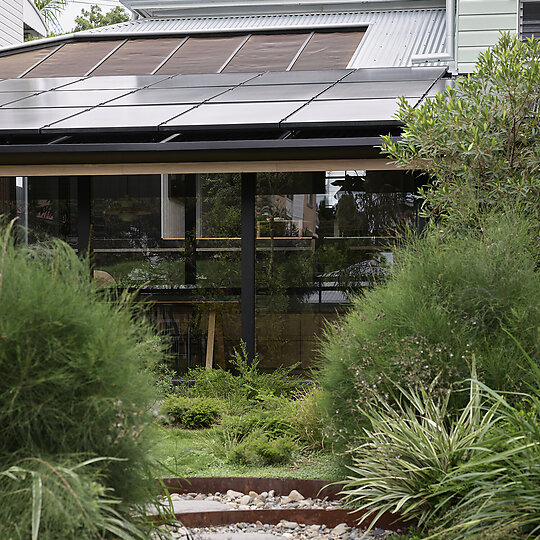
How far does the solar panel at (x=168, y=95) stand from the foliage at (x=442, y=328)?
5.24 m

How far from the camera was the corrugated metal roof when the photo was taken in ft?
37.5

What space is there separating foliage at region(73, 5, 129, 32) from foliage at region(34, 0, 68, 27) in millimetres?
7035

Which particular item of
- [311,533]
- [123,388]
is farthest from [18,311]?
[311,533]

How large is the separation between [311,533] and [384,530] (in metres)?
0.41

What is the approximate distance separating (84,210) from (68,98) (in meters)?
1.81

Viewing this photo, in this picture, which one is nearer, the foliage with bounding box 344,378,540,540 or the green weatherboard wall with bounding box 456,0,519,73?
the foliage with bounding box 344,378,540,540

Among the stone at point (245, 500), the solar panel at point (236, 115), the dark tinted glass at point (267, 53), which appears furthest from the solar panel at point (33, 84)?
the stone at point (245, 500)

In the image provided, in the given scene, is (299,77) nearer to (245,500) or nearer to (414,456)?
(245,500)

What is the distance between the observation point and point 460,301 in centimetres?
446

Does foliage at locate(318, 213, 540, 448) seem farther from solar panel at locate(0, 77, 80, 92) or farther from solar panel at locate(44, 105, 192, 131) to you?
solar panel at locate(0, 77, 80, 92)

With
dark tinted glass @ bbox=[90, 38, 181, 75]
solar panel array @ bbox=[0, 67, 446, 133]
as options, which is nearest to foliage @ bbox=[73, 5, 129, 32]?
dark tinted glass @ bbox=[90, 38, 181, 75]

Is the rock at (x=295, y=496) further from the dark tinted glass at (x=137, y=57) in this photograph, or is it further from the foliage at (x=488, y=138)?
the dark tinted glass at (x=137, y=57)

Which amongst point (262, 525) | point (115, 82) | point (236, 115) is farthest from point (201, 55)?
point (262, 525)

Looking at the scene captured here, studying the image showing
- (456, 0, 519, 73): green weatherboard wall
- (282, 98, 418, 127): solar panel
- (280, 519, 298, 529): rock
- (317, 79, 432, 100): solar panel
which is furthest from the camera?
(456, 0, 519, 73): green weatherboard wall
